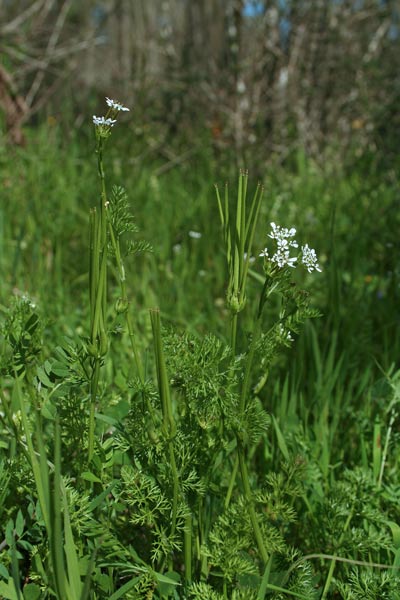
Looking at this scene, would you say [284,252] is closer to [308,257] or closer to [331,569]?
[308,257]

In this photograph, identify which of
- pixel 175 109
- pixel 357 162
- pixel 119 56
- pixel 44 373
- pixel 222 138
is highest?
pixel 119 56

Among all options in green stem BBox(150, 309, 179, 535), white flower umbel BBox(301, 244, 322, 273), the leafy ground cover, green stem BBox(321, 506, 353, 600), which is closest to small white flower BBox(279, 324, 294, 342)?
the leafy ground cover

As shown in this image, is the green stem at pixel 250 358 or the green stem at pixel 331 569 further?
the green stem at pixel 331 569

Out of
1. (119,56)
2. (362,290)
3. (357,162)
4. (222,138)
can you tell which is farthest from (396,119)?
(119,56)

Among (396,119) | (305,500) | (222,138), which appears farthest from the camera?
(396,119)

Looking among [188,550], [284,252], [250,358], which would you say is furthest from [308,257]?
→ [188,550]

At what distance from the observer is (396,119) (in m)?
4.75

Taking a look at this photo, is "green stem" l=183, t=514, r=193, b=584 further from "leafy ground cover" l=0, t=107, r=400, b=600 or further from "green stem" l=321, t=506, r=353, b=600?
"green stem" l=321, t=506, r=353, b=600

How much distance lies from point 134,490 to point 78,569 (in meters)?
0.14

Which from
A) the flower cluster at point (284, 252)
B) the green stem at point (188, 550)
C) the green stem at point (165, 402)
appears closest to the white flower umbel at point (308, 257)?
the flower cluster at point (284, 252)

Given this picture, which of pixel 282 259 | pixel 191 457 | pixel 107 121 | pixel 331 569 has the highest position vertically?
pixel 107 121

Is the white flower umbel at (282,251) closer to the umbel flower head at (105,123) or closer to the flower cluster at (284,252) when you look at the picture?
the flower cluster at (284,252)

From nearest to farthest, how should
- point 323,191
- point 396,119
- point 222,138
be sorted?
point 323,191 < point 222,138 < point 396,119

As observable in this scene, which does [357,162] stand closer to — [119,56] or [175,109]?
[175,109]
